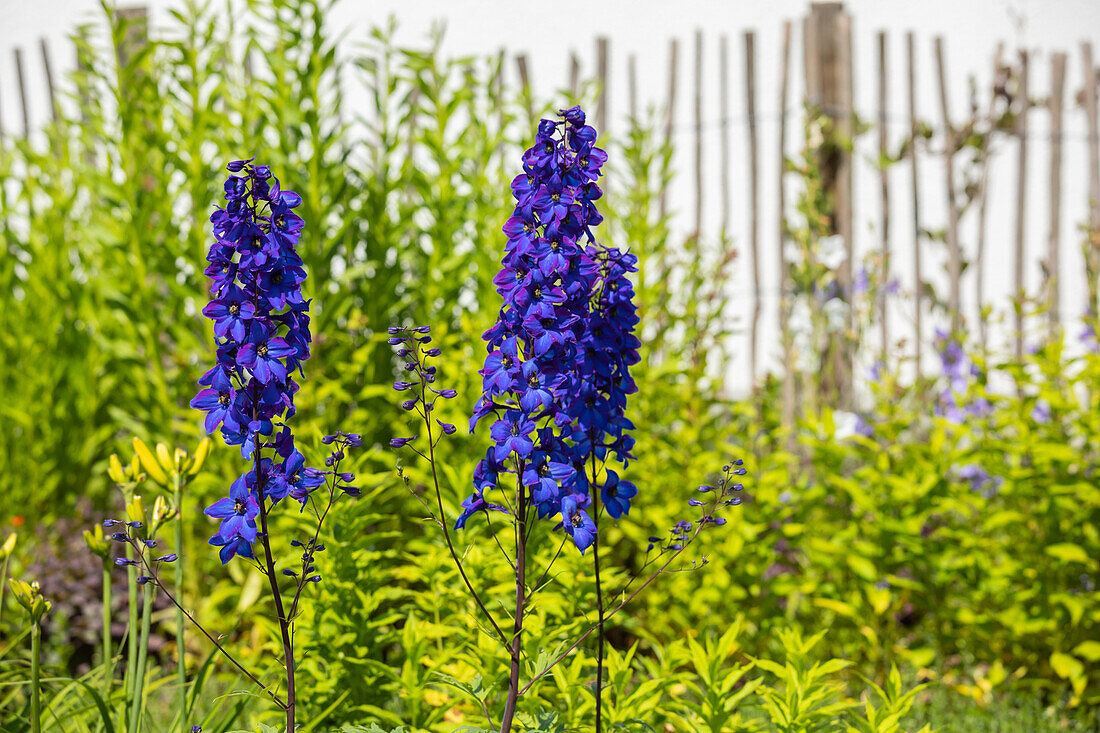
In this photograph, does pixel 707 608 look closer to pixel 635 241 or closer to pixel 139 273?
pixel 635 241

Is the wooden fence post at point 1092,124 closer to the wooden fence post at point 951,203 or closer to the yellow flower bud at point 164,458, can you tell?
the wooden fence post at point 951,203

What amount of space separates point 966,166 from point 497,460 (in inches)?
187

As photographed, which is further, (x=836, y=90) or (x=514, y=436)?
(x=836, y=90)

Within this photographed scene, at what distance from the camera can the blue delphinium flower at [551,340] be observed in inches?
54.9

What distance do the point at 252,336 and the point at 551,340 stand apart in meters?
0.49

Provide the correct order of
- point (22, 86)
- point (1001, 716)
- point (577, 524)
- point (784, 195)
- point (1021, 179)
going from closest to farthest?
point (577, 524) → point (1001, 716) → point (784, 195) → point (1021, 179) → point (22, 86)

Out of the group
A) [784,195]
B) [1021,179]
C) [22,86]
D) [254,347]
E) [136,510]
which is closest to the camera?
[254,347]

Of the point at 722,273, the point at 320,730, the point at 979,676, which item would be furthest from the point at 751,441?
the point at 320,730

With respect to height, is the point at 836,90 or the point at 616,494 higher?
the point at 836,90

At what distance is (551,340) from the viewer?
1.37 meters

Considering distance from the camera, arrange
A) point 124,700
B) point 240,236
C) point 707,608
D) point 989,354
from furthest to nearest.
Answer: point 989,354 → point 707,608 → point 124,700 → point 240,236

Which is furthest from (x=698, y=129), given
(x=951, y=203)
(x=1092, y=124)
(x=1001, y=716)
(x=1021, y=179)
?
(x=1001, y=716)

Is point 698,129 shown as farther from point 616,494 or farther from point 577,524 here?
point 577,524

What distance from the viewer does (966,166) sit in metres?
5.08
